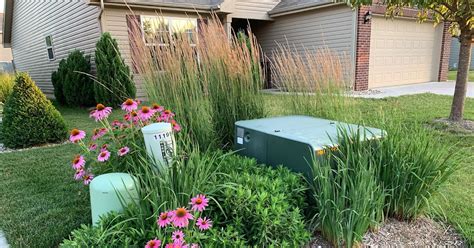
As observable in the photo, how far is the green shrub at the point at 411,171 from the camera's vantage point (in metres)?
1.95

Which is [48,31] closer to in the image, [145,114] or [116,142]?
[116,142]

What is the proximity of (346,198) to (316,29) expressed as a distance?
8956 millimetres

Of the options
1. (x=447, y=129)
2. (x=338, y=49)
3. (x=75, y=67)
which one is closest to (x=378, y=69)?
(x=338, y=49)

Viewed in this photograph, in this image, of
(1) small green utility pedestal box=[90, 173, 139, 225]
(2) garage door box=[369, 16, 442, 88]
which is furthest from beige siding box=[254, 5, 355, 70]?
(1) small green utility pedestal box=[90, 173, 139, 225]

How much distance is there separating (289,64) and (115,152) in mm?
1900

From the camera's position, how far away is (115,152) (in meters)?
2.10

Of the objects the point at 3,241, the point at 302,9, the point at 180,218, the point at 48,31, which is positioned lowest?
the point at 3,241

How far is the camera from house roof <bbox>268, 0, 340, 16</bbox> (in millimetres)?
9289

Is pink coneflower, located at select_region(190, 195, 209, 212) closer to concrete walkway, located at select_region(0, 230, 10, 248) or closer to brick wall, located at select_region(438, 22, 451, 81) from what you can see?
concrete walkway, located at select_region(0, 230, 10, 248)

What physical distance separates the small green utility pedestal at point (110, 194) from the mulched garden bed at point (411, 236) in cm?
108

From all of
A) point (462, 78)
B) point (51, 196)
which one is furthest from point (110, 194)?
point (462, 78)

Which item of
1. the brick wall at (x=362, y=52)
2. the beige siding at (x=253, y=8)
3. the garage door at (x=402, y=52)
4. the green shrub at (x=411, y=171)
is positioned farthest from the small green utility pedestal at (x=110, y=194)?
the garage door at (x=402, y=52)

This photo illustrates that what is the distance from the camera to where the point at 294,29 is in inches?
415

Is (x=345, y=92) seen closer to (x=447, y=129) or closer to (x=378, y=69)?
(x=447, y=129)
